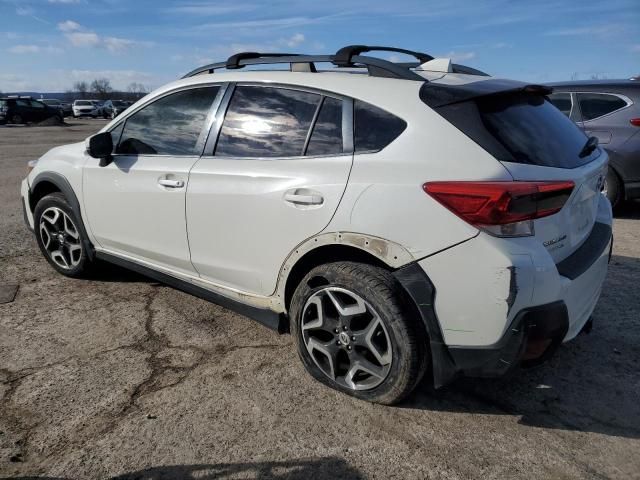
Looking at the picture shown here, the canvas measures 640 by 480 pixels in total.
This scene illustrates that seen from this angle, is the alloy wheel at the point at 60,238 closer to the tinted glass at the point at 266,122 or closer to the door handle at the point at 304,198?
the tinted glass at the point at 266,122

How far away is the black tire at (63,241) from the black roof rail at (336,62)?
1.50 metres

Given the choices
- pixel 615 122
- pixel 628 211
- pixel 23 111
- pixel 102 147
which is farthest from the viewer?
pixel 23 111

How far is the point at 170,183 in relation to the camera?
11.6 feet

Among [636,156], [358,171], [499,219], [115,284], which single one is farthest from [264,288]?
[636,156]

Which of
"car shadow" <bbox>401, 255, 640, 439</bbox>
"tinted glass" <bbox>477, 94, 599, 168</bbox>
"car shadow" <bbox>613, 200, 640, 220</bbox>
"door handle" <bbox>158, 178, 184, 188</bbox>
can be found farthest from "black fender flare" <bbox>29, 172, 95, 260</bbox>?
"car shadow" <bbox>613, 200, 640, 220</bbox>

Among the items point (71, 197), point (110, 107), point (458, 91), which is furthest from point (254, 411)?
point (110, 107)

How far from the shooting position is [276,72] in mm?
3318

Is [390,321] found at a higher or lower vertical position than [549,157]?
lower

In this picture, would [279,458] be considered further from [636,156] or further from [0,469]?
[636,156]

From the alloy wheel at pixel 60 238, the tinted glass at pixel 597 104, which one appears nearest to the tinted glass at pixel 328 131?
the alloy wheel at pixel 60 238

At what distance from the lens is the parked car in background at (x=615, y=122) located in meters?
6.64

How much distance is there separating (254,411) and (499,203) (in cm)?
157

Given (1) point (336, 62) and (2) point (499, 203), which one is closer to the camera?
(2) point (499, 203)

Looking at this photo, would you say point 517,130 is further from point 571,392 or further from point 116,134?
point 116,134
